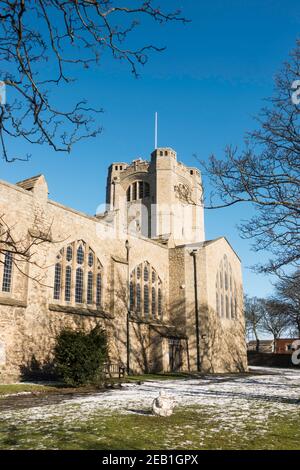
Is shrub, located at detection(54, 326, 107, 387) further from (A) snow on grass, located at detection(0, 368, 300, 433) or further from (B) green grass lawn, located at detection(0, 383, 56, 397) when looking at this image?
(A) snow on grass, located at detection(0, 368, 300, 433)

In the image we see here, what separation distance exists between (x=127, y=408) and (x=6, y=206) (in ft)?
41.8

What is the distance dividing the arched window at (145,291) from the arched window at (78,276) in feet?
11.6

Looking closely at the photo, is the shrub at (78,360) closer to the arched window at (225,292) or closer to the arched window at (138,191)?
the arched window at (225,292)

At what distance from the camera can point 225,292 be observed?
1377 inches

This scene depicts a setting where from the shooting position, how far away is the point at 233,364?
3400 centimetres

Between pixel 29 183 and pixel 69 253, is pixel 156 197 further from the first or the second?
pixel 29 183

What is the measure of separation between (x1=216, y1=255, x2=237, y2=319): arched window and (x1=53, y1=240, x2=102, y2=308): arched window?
39.4 ft

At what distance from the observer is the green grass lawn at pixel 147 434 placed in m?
6.84

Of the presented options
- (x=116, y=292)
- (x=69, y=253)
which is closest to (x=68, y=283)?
(x=69, y=253)

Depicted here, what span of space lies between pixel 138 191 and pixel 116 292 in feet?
119

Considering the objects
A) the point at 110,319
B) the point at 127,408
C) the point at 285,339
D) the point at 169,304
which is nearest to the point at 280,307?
the point at 169,304

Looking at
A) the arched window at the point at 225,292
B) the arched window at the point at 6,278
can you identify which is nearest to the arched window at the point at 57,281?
the arched window at the point at 6,278

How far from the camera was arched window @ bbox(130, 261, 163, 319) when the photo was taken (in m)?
28.5
